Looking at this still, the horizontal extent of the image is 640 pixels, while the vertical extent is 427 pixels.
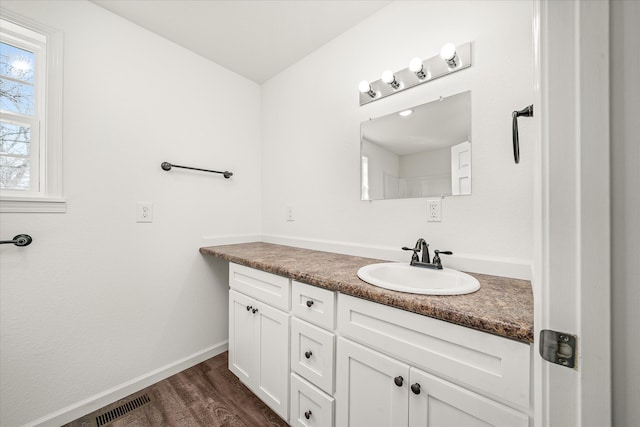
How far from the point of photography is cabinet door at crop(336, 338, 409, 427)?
885 mm

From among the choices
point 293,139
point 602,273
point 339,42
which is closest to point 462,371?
point 602,273

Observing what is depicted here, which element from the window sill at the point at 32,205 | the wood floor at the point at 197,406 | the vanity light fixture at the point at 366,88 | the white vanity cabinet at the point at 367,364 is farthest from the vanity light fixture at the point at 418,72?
the wood floor at the point at 197,406

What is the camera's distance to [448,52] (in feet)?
4.00

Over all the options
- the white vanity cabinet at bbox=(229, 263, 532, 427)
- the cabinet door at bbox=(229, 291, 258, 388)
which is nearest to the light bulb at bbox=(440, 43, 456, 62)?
the white vanity cabinet at bbox=(229, 263, 532, 427)

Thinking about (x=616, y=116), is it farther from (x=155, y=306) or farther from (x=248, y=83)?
(x=248, y=83)

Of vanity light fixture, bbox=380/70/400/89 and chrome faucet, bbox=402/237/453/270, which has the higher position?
vanity light fixture, bbox=380/70/400/89

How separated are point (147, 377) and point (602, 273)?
2.26 meters

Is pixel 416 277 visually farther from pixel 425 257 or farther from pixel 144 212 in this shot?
pixel 144 212

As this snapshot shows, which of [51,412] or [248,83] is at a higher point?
[248,83]

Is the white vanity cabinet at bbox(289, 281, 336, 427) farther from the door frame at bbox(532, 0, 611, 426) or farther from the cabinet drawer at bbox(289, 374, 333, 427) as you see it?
the door frame at bbox(532, 0, 611, 426)

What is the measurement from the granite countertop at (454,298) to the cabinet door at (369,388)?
23 centimetres

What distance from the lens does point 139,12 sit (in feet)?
5.17

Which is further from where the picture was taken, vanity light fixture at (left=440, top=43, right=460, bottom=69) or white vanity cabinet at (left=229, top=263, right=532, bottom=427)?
vanity light fixture at (left=440, top=43, right=460, bottom=69)

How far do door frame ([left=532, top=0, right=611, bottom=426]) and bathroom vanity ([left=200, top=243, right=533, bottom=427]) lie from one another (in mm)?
242
